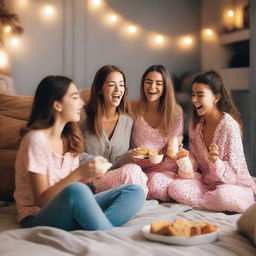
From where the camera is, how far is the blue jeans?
1.41 metres

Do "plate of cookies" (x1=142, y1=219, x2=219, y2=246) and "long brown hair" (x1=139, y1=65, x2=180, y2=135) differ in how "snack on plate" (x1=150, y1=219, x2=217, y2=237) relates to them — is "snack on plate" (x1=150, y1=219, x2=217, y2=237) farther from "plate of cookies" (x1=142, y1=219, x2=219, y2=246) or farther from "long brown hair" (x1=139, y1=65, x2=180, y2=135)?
"long brown hair" (x1=139, y1=65, x2=180, y2=135)

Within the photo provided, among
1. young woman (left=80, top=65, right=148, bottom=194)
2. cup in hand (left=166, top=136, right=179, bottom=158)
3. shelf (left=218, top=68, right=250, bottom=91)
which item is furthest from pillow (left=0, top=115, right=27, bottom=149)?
shelf (left=218, top=68, right=250, bottom=91)

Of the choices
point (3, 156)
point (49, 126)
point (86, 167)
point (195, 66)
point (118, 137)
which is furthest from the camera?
point (195, 66)

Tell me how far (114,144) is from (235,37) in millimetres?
1526

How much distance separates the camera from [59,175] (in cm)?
165

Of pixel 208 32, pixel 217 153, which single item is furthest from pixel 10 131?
pixel 208 32

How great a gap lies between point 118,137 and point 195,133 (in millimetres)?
383

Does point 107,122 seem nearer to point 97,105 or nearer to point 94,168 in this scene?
point 97,105

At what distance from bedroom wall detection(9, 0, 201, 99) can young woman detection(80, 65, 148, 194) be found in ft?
2.76

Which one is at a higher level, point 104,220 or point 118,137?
point 118,137

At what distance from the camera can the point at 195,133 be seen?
2.28 meters

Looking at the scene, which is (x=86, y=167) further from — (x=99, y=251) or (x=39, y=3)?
(x=39, y=3)

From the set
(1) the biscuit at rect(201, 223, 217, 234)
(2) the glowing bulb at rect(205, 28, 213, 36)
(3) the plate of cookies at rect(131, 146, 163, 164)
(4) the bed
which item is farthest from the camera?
(2) the glowing bulb at rect(205, 28, 213, 36)

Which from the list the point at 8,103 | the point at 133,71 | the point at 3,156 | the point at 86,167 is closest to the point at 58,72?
the point at 133,71
